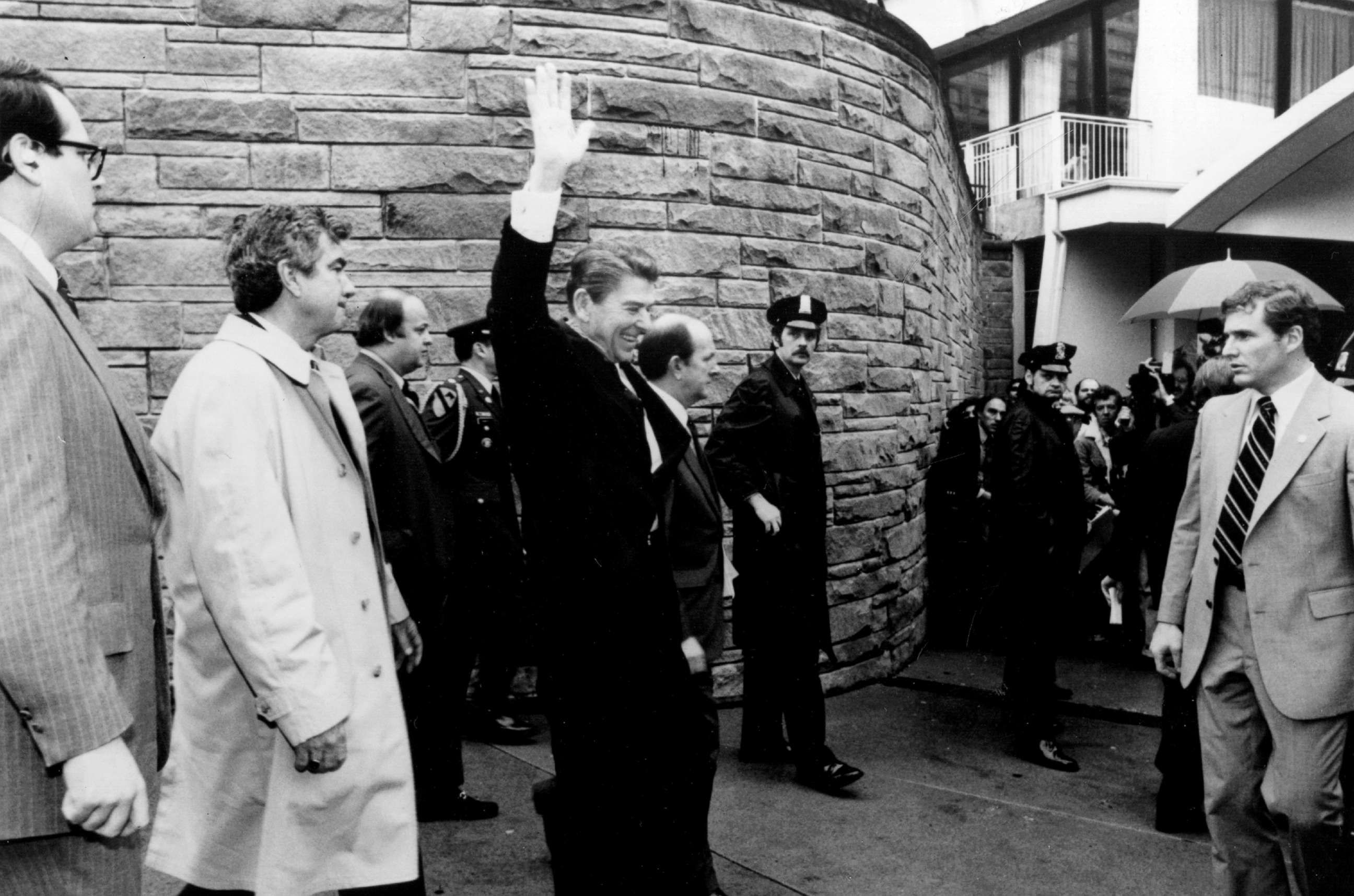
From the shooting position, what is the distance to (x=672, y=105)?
603cm

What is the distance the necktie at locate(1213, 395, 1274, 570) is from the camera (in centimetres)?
352

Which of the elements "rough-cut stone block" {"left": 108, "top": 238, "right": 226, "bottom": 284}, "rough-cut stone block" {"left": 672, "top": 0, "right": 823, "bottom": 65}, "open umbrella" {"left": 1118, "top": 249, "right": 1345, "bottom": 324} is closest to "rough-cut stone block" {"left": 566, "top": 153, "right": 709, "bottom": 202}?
"rough-cut stone block" {"left": 672, "top": 0, "right": 823, "bottom": 65}

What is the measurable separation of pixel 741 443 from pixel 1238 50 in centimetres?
1694

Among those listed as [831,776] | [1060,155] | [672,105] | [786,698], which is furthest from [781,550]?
[1060,155]

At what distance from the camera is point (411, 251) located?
561 centimetres

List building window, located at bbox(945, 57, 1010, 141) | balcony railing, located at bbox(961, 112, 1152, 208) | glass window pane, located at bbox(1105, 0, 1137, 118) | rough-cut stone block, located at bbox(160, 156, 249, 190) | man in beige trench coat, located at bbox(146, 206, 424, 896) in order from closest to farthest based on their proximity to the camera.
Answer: man in beige trench coat, located at bbox(146, 206, 424, 896), rough-cut stone block, located at bbox(160, 156, 249, 190), balcony railing, located at bbox(961, 112, 1152, 208), glass window pane, located at bbox(1105, 0, 1137, 118), building window, located at bbox(945, 57, 1010, 141)

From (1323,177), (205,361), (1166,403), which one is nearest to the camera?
(205,361)

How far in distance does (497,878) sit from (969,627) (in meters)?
4.73

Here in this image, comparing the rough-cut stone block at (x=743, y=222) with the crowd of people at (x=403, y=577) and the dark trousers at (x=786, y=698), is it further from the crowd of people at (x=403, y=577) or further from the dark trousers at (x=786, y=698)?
the dark trousers at (x=786, y=698)

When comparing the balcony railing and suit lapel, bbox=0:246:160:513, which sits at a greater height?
the balcony railing

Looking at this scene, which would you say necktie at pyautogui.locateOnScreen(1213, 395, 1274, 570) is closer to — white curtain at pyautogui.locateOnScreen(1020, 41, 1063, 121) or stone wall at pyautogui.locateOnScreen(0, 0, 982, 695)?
stone wall at pyautogui.locateOnScreen(0, 0, 982, 695)

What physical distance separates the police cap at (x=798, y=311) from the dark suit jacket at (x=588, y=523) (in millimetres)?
2513

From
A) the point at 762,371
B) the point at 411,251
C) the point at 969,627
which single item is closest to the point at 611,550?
the point at 762,371

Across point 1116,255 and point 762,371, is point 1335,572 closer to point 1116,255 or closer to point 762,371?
point 762,371
